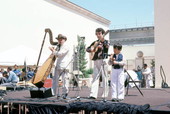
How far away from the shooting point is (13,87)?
1284 cm

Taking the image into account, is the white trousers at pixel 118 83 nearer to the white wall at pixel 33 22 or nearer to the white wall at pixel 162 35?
the white wall at pixel 162 35

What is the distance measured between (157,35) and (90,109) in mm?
12601

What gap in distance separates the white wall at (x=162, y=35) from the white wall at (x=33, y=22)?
13.1 metres

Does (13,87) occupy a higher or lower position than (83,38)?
lower

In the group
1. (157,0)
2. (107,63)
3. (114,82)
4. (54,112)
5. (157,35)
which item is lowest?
(54,112)

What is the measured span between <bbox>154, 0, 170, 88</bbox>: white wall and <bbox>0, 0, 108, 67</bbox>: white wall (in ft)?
42.9

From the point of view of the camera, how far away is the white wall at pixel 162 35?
17281 mm

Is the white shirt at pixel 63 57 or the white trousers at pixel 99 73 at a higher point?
the white shirt at pixel 63 57

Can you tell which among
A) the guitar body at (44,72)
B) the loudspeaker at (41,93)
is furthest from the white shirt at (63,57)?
the loudspeaker at (41,93)

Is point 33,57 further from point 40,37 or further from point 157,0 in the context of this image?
point 40,37

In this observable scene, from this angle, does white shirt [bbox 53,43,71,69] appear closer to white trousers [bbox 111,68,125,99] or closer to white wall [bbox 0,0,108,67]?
white trousers [bbox 111,68,125,99]

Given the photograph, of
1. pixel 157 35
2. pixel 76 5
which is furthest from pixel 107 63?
pixel 76 5

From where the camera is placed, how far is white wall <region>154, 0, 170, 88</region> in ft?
56.7

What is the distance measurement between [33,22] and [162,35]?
14906 millimetres
